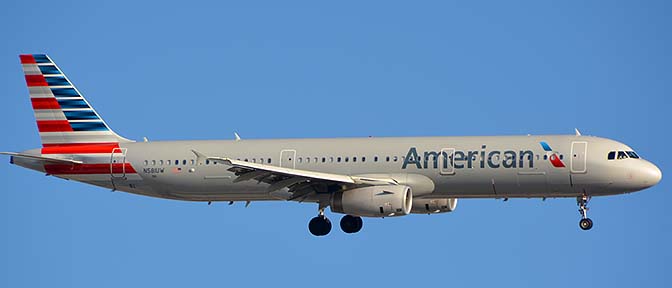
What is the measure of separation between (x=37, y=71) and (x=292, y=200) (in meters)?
16.5

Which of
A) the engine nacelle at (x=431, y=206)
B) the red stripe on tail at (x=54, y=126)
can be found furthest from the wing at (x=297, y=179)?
the red stripe on tail at (x=54, y=126)

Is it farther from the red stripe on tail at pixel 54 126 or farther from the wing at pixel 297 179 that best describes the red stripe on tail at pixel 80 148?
the wing at pixel 297 179

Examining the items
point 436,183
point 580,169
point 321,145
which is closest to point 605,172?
point 580,169

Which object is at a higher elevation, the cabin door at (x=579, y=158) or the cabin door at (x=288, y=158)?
the cabin door at (x=288, y=158)

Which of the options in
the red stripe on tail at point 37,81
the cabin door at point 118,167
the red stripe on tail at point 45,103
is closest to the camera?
the cabin door at point 118,167

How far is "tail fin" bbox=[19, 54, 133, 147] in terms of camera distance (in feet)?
248

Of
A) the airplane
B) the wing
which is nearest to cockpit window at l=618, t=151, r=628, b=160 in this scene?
the airplane

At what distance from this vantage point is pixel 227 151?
7306cm

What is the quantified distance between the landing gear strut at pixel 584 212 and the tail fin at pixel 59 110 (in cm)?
2326

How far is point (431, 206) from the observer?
73.4m

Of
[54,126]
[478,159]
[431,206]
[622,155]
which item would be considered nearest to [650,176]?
[622,155]

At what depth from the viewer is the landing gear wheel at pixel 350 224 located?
2933 inches

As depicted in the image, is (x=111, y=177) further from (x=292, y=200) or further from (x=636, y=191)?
(x=636, y=191)

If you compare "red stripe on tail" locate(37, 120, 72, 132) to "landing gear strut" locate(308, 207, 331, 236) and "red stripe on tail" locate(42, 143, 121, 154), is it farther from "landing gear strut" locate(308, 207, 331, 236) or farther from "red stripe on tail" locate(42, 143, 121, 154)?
"landing gear strut" locate(308, 207, 331, 236)
